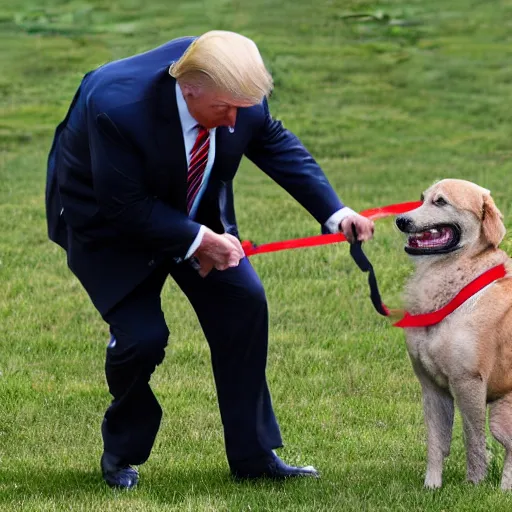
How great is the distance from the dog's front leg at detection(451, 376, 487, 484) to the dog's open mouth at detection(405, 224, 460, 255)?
24.2 inches

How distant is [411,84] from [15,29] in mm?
8144

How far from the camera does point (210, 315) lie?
5836 millimetres

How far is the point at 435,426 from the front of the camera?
582 cm

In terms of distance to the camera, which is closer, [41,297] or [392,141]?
[41,297]

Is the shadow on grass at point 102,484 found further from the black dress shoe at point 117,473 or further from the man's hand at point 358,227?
the man's hand at point 358,227

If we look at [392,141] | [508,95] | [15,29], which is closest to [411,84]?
[508,95]

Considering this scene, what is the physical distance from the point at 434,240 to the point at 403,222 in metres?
0.20

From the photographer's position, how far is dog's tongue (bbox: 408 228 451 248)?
566cm

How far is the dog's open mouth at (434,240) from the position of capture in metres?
5.65

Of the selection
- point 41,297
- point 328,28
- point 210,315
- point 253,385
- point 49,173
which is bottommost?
point 328,28

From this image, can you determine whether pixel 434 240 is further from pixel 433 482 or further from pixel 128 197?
pixel 128 197

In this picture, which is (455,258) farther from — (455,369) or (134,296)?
(134,296)

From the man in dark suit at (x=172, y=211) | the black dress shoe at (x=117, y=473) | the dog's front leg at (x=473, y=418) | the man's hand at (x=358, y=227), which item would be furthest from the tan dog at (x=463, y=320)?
the black dress shoe at (x=117, y=473)

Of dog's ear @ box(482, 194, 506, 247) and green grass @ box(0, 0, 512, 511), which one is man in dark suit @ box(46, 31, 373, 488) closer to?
green grass @ box(0, 0, 512, 511)
